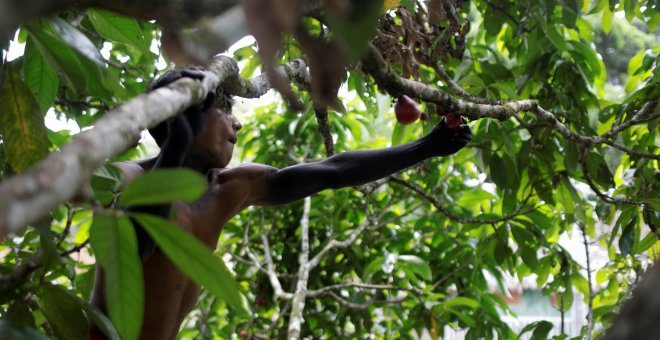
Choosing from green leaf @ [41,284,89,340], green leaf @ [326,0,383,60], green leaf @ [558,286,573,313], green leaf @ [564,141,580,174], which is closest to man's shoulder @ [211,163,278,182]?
green leaf @ [41,284,89,340]

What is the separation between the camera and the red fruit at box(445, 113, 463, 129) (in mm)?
1506

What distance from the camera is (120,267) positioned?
73cm

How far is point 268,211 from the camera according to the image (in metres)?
3.09

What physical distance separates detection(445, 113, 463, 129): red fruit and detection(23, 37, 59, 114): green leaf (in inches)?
29.2

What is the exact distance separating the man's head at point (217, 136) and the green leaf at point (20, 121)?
0.58 m

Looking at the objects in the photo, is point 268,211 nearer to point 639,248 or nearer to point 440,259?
point 440,259

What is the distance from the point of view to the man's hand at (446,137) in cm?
154

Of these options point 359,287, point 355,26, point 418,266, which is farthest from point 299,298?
point 355,26

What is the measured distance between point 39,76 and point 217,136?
380mm

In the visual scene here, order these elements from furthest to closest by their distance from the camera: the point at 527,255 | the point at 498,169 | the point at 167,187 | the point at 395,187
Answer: the point at 395,187
the point at 527,255
the point at 498,169
the point at 167,187

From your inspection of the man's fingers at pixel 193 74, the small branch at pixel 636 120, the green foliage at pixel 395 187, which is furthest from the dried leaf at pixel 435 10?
the man's fingers at pixel 193 74

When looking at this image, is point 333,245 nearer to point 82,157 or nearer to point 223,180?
point 223,180

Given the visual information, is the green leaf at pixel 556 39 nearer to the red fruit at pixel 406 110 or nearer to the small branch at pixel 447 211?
the small branch at pixel 447 211

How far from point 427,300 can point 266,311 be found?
79cm
